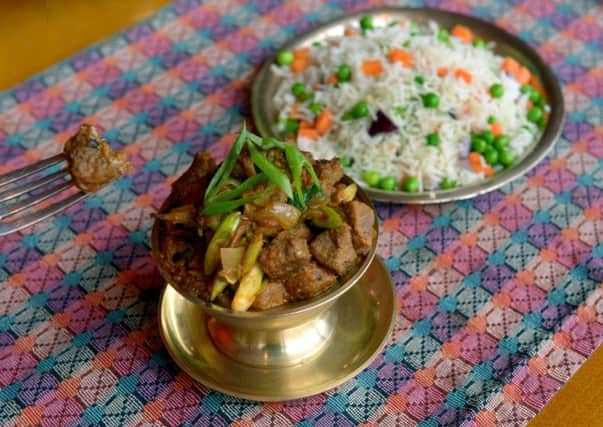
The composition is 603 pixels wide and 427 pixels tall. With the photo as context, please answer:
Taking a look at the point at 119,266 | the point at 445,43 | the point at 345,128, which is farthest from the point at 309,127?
the point at 119,266

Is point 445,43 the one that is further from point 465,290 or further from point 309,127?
point 465,290

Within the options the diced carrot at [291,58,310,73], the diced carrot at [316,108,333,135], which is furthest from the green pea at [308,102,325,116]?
the diced carrot at [291,58,310,73]

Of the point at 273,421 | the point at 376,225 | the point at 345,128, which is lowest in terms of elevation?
the point at 273,421

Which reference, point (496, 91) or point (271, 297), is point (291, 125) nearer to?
point (496, 91)

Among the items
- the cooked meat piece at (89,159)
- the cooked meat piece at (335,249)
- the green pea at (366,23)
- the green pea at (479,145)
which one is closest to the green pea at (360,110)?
the green pea at (479,145)

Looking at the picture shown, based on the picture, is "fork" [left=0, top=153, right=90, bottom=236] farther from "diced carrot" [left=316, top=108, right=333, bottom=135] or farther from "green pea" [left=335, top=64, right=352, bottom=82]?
"green pea" [left=335, top=64, right=352, bottom=82]

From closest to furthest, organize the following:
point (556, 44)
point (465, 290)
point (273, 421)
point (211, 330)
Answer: point (273, 421) → point (211, 330) → point (465, 290) → point (556, 44)
